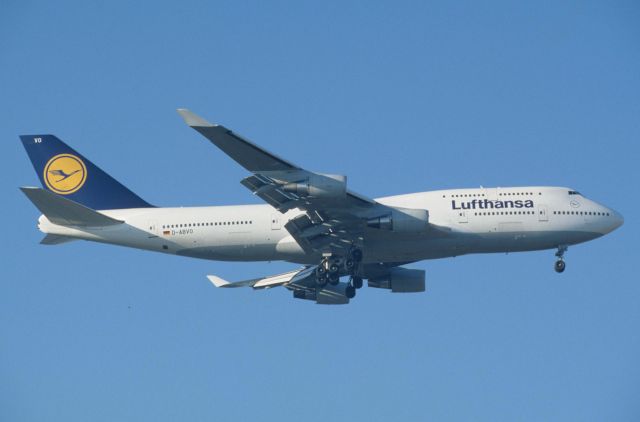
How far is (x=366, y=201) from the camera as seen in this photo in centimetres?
5722

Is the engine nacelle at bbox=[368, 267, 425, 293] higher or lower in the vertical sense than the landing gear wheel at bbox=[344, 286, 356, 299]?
higher

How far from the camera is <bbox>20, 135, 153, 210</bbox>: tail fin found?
63.6 meters

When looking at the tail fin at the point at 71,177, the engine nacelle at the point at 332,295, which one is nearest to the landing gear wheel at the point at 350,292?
the engine nacelle at the point at 332,295

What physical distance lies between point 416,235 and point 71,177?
68.6 ft

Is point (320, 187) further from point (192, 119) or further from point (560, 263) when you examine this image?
point (560, 263)

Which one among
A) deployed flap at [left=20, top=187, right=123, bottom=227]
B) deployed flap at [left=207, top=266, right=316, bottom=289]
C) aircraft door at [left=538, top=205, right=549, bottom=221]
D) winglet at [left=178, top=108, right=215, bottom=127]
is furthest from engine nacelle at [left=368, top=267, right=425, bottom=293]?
winglet at [left=178, top=108, right=215, bottom=127]

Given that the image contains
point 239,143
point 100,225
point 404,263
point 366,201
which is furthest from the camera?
point 404,263

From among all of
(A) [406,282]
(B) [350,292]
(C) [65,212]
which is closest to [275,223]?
(B) [350,292]

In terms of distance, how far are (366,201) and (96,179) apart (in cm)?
1710

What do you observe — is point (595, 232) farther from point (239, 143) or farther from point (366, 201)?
point (239, 143)

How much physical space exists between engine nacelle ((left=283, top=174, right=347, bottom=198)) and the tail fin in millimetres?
12812

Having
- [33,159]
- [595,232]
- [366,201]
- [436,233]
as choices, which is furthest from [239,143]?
[595,232]

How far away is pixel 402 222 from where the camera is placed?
5759 centimetres

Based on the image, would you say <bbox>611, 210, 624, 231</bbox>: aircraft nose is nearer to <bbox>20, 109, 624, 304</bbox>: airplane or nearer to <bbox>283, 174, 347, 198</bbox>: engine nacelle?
<bbox>20, 109, 624, 304</bbox>: airplane
